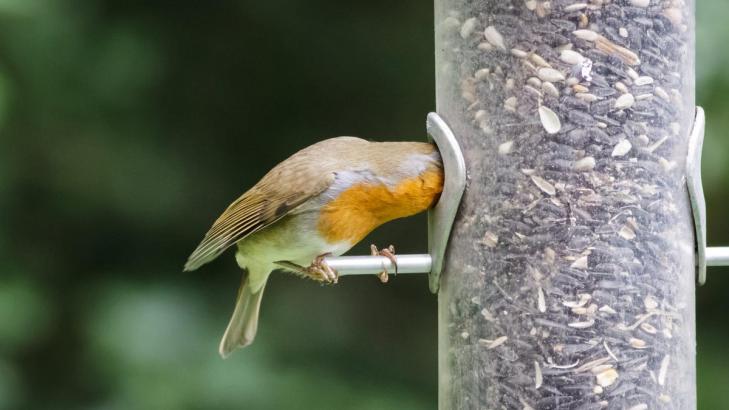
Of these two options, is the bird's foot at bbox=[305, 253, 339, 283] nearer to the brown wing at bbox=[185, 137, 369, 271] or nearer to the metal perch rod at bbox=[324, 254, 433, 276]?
the metal perch rod at bbox=[324, 254, 433, 276]

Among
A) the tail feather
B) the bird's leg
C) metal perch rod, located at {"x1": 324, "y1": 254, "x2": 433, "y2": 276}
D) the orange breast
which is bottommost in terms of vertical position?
the tail feather

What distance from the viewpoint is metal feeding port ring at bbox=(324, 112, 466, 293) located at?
113 inches

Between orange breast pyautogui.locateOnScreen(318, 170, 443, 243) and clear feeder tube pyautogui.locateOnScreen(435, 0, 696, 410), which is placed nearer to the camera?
clear feeder tube pyautogui.locateOnScreen(435, 0, 696, 410)

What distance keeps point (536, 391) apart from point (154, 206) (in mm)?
2483

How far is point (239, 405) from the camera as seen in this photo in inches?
167

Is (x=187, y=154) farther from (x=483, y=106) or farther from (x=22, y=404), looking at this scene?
(x=483, y=106)

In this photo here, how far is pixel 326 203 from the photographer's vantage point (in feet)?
10.5

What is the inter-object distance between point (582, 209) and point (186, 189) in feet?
8.06

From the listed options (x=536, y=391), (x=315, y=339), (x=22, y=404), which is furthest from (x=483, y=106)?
(x=22, y=404)

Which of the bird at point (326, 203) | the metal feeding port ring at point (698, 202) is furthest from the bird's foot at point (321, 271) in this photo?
the metal feeding port ring at point (698, 202)

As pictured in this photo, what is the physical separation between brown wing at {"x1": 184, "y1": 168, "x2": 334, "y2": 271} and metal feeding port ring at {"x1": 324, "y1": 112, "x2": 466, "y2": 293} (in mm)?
314

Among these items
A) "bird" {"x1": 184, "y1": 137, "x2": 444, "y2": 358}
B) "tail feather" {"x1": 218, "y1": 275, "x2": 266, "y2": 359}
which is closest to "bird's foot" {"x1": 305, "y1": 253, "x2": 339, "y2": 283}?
"bird" {"x1": 184, "y1": 137, "x2": 444, "y2": 358}

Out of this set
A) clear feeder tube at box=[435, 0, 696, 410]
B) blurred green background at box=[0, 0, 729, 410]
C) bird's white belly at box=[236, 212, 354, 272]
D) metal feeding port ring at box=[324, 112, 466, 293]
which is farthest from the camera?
blurred green background at box=[0, 0, 729, 410]

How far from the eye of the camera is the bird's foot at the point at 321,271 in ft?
9.95
